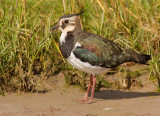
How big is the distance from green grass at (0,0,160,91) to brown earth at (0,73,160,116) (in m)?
0.30

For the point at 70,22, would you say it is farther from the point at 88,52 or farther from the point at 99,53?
the point at 99,53

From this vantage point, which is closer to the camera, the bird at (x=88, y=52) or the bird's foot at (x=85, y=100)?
the bird at (x=88, y=52)

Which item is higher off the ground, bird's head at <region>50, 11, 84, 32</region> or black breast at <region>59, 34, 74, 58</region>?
bird's head at <region>50, 11, 84, 32</region>

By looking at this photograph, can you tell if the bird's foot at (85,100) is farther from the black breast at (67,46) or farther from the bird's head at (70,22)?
the bird's head at (70,22)

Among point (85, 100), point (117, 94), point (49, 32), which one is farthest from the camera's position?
point (49, 32)

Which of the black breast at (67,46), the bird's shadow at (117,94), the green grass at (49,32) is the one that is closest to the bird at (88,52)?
the black breast at (67,46)

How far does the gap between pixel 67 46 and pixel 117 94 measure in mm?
1429

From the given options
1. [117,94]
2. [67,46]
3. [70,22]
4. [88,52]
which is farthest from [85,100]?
[70,22]

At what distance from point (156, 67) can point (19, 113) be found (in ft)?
9.69

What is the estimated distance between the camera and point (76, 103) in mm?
5824

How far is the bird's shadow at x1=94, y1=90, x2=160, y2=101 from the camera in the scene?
20.3 ft

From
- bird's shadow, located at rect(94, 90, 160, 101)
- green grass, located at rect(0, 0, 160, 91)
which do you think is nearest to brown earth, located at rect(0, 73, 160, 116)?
bird's shadow, located at rect(94, 90, 160, 101)

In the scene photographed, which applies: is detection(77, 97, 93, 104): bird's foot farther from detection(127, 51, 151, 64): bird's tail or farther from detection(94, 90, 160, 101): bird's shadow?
detection(127, 51, 151, 64): bird's tail

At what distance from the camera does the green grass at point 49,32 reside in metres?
6.23
